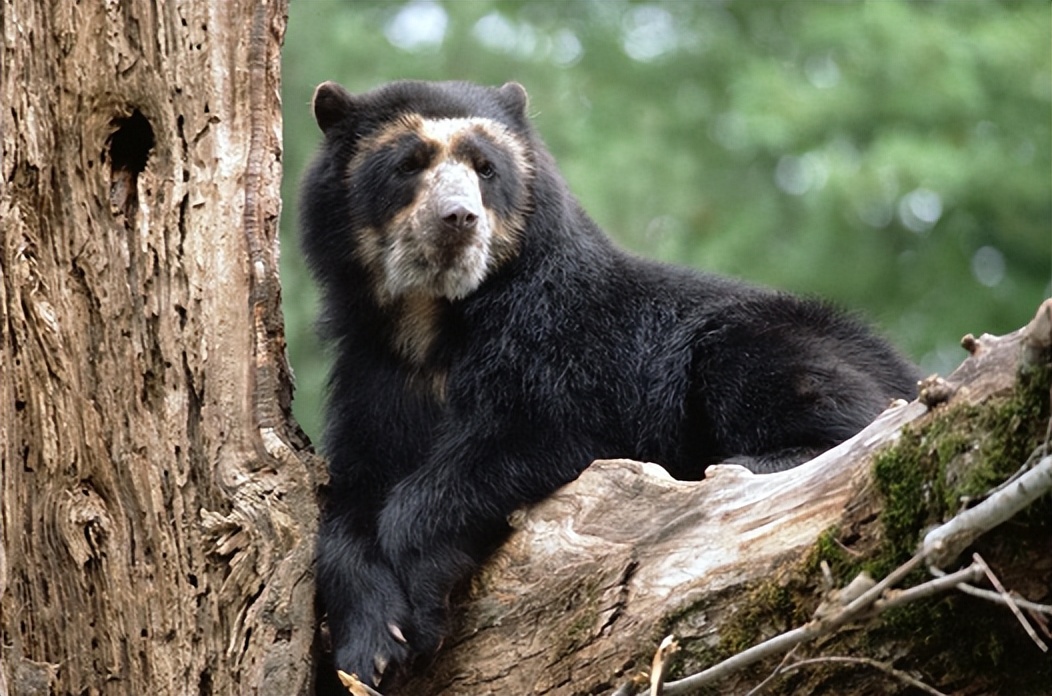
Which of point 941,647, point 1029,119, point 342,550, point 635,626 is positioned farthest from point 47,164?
point 1029,119

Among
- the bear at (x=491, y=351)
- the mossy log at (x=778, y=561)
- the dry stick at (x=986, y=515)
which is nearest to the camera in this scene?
the dry stick at (x=986, y=515)

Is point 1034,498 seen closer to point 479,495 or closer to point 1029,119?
point 479,495

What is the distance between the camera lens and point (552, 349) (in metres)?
6.47

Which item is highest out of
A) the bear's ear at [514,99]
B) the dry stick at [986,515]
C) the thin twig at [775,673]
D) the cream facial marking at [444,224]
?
the bear's ear at [514,99]

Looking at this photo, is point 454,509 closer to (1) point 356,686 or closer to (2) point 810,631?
(1) point 356,686

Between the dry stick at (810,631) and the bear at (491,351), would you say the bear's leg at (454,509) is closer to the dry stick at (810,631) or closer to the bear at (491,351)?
the bear at (491,351)

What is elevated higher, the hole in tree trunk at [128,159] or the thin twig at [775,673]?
the hole in tree trunk at [128,159]

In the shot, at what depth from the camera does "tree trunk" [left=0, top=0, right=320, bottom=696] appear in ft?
17.8

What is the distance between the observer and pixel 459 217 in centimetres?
644

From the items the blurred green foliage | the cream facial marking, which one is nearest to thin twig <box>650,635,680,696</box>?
the cream facial marking

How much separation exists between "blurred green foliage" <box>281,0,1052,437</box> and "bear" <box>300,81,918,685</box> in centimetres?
794

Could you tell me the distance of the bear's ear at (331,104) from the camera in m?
6.93

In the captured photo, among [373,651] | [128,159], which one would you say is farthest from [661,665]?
[128,159]

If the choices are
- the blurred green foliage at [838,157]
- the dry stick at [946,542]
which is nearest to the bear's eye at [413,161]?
the dry stick at [946,542]
